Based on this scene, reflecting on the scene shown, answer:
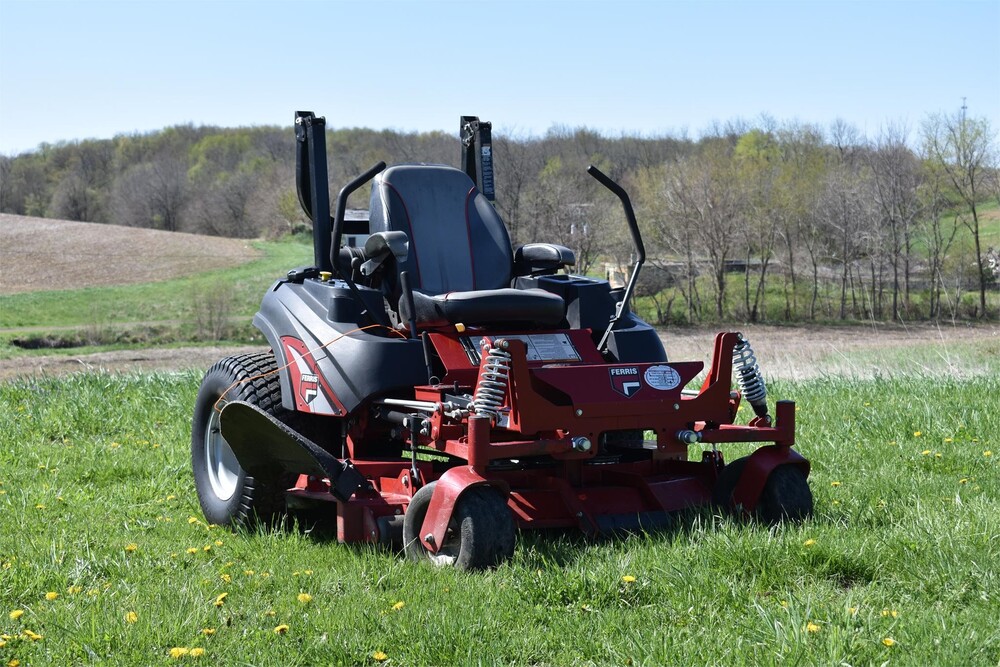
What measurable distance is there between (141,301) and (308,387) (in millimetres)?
36350

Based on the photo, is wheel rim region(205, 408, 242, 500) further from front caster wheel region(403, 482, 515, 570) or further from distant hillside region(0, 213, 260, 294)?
distant hillside region(0, 213, 260, 294)

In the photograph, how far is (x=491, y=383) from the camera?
14.0 feet

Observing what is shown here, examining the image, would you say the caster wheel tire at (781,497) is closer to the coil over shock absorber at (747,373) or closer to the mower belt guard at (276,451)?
the coil over shock absorber at (747,373)

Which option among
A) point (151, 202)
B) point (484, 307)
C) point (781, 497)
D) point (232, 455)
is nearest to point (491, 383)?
point (484, 307)

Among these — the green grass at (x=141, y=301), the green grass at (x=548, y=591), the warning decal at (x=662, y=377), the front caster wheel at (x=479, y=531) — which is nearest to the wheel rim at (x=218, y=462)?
the green grass at (x=548, y=591)

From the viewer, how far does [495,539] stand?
4.12 metres

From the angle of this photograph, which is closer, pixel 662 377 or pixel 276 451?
pixel 662 377

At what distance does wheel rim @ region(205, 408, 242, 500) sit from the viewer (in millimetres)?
5578

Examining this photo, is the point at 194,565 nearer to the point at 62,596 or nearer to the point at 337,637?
the point at 62,596

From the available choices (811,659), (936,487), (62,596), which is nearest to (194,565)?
(62,596)

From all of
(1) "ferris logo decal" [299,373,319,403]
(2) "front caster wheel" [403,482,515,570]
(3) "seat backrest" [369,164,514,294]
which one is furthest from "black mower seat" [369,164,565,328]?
(2) "front caster wheel" [403,482,515,570]

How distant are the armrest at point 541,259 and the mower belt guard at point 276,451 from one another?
1712 millimetres

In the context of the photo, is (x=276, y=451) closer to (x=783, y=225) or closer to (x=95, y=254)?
(x=783, y=225)

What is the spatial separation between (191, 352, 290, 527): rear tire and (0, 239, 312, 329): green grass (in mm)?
27961
